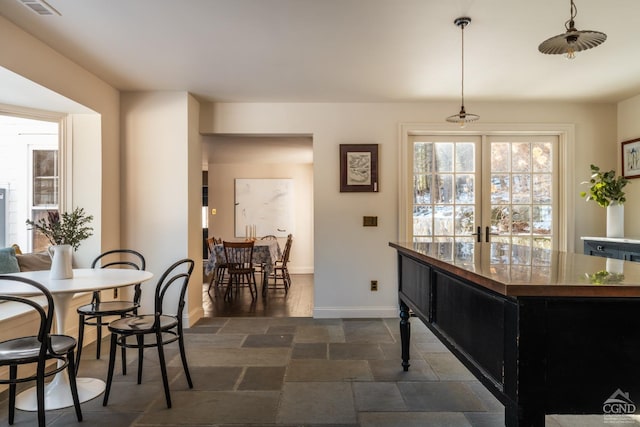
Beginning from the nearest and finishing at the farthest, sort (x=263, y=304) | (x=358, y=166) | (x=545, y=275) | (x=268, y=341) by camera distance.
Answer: (x=545, y=275) → (x=268, y=341) → (x=358, y=166) → (x=263, y=304)

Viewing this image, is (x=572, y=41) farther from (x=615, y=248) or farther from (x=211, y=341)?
(x=211, y=341)

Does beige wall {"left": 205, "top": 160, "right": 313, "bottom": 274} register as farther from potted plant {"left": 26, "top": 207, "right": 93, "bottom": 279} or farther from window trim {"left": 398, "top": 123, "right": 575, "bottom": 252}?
potted plant {"left": 26, "top": 207, "right": 93, "bottom": 279}

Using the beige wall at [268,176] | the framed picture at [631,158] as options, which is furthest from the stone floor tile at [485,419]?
the beige wall at [268,176]

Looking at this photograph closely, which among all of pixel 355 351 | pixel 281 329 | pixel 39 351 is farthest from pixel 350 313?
pixel 39 351

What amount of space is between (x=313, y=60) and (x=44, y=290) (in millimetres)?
2390

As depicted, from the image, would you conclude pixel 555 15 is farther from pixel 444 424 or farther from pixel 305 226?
pixel 305 226

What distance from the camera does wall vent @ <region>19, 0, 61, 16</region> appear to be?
2186mm

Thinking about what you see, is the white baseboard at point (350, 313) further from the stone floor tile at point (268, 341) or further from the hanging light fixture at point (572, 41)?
the hanging light fixture at point (572, 41)

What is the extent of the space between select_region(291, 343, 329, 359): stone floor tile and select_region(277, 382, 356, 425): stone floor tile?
1.62ft

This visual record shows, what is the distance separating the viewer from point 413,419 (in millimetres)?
2104

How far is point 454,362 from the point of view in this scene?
9.52 ft

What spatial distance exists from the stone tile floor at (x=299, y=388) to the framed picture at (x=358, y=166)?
1579 millimetres

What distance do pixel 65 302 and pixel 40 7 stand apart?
1755 millimetres

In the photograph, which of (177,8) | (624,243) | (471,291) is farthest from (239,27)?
(624,243)
